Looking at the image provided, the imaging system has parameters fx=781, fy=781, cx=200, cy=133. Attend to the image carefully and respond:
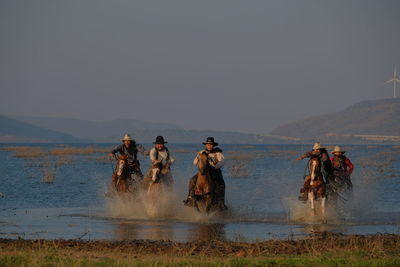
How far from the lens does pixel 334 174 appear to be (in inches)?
792

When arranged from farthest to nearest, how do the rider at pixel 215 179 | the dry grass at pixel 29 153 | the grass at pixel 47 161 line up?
1. the dry grass at pixel 29 153
2. the grass at pixel 47 161
3. the rider at pixel 215 179

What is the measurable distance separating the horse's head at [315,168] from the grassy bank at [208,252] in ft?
14.4

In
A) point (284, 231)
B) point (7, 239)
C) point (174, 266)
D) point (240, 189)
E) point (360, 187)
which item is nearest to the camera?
point (174, 266)

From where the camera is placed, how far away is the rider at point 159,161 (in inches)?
766

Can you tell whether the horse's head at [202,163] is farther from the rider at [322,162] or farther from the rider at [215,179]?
the rider at [322,162]

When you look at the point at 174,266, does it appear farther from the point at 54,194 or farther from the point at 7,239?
the point at 54,194

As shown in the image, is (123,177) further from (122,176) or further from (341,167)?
(341,167)

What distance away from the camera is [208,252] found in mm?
12359

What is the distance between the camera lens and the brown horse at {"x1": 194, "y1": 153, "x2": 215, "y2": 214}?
1852 cm

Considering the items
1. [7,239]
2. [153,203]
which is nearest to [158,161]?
[153,203]

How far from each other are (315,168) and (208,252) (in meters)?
6.84

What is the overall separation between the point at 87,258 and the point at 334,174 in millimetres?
10042

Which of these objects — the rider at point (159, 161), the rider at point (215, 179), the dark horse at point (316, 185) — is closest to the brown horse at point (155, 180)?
the rider at point (159, 161)

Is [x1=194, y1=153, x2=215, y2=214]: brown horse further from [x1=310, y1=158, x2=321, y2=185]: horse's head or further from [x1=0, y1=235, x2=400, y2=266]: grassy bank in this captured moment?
[x1=0, y1=235, x2=400, y2=266]: grassy bank
